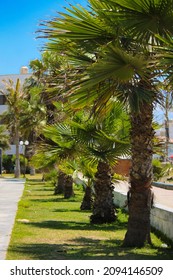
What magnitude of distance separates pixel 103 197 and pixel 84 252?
16.6ft

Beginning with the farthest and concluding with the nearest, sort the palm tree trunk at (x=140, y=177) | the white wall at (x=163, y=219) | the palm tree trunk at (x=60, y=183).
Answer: the palm tree trunk at (x=60, y=183)
the white wall at (x=163, y=219)
the palm tree trunk at (x=140, y=177)

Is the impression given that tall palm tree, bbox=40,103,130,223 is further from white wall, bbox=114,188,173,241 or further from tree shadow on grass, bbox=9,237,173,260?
tree shadow on grass, bbox=9,237,173,260

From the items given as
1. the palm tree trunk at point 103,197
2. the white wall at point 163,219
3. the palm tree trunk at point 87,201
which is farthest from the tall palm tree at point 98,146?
the palm tree trunk at point 87,201

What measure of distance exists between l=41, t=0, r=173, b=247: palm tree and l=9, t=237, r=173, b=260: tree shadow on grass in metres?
0.45

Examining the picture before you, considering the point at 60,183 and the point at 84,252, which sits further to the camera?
the point at 60,183

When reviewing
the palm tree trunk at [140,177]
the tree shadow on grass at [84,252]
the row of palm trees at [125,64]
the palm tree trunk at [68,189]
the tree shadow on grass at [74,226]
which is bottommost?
the tree shadow on grass at [74,226]

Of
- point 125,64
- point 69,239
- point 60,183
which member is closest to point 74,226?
point 69,239

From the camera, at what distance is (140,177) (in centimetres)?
884

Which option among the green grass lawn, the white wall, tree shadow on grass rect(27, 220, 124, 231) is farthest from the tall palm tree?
the white wall

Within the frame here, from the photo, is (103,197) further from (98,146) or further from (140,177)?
(140,177)

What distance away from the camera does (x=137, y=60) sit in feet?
24.5

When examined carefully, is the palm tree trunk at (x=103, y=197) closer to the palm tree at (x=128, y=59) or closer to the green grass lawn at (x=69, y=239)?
the green grass lawn at (x=69, y=239)

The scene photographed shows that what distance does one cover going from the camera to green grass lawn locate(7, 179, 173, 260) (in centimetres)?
A: 822

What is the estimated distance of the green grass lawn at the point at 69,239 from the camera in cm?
822
